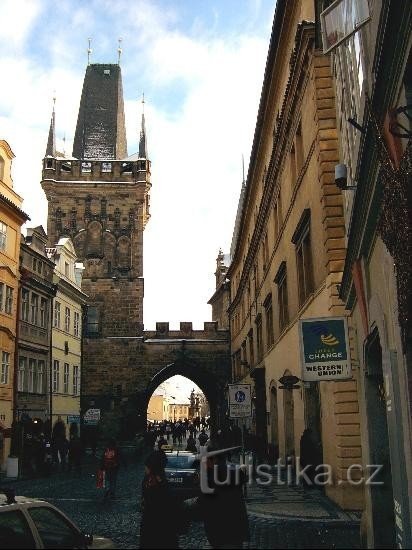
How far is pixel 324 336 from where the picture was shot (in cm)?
1104

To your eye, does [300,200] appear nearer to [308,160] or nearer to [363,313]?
[308,160]

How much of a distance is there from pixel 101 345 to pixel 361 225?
1708 inches

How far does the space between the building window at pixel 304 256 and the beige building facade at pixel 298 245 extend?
3 centimetres

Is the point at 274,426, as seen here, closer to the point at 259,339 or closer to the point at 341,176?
the point at 259,339

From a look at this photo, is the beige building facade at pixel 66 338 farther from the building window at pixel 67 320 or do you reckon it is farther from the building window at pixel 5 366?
the building window at pixel 5 366

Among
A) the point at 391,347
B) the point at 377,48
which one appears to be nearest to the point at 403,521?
the point at 391,347

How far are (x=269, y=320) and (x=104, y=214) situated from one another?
31.2 metres

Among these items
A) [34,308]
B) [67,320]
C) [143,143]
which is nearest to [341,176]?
[34,308]

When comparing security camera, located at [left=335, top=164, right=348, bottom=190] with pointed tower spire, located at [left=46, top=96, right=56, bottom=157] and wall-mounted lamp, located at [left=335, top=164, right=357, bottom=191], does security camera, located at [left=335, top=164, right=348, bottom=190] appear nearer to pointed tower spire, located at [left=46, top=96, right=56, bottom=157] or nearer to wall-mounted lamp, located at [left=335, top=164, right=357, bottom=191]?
wall-mounted lamp, located at [left=335, top=164, right=357, bottom=191]

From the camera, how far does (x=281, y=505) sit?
1415cm

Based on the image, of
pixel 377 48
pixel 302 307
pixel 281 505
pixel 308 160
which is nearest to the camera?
pixel 377 48

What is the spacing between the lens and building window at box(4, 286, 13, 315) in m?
28.9

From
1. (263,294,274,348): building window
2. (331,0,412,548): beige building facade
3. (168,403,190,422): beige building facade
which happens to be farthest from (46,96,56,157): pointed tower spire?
(168,403,190,422): beige building facade

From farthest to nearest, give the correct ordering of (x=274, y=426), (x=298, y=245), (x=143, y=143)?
(x=143, y=143), (x=274, y=426), (x=298, y=245)
